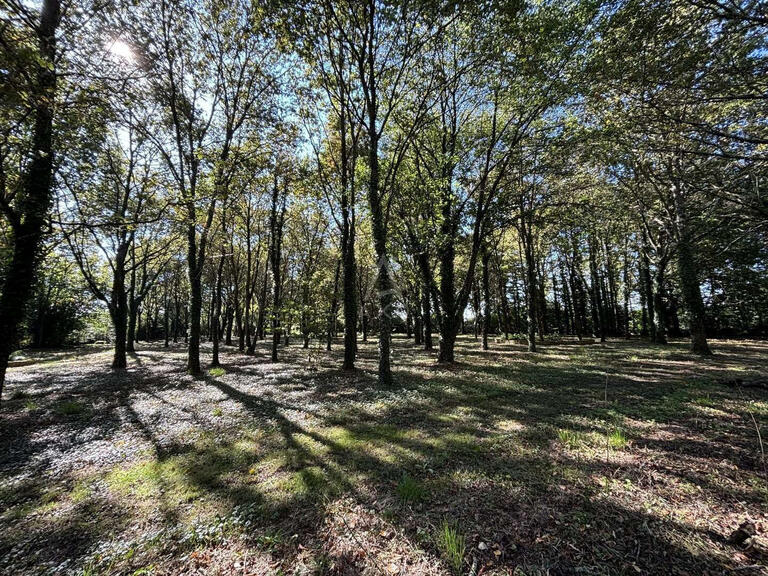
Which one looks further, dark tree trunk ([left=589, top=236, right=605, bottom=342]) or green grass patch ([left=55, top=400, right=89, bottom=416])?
dark tree trunk ([left=589, top=236, right=605, bottom=342])

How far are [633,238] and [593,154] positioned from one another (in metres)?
20.5

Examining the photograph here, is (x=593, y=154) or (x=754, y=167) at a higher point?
(x=593, y=154)

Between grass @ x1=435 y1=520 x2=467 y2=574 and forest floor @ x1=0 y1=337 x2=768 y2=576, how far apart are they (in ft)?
0.07

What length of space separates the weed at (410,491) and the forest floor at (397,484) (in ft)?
0.11

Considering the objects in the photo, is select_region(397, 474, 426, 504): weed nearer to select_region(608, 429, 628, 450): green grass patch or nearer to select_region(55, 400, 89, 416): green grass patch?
select_region(608, 429, 628, 450): green grass patch

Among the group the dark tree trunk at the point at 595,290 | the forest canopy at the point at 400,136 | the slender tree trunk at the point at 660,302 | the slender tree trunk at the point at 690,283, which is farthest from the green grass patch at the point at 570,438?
the dark tree trunk at the point at 595,290

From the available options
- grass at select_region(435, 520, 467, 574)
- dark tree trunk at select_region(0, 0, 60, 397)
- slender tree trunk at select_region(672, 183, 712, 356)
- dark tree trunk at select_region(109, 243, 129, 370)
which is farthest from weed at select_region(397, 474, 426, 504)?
dark tree trunk at select_region(109, 243, 129, 370)

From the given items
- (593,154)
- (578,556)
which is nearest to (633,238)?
(593,154)

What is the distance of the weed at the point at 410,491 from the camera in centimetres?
408

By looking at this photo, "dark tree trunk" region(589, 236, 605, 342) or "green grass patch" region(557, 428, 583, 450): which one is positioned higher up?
"dark tree trunk" region(589, 236, 605, 342)

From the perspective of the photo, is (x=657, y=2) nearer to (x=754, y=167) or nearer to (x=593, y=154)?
(x=754, y=167)

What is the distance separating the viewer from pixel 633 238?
27.5m

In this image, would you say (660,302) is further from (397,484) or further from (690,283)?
(397,484)

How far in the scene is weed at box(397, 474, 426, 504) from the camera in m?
4.08
